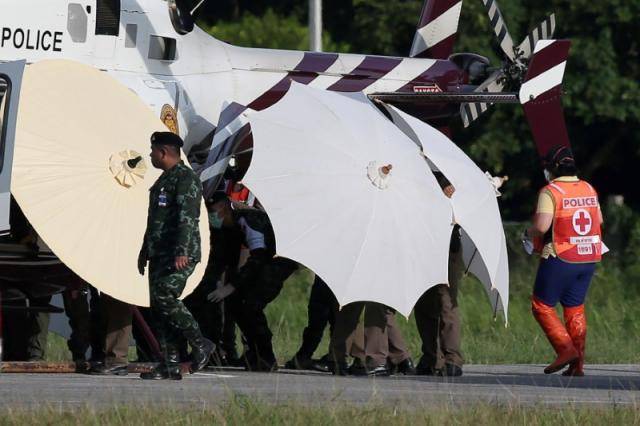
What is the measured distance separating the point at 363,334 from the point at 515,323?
7137mm

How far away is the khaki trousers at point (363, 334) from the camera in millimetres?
13711

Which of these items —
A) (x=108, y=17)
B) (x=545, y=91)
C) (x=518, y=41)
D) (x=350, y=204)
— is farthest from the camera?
(x=518, y=41)

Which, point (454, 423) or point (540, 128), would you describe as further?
point (540, 128)

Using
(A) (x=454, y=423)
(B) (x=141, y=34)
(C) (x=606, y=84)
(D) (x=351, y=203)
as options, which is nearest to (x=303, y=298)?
(C) (x=606, y=84)

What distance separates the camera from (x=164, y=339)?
12.3 meters

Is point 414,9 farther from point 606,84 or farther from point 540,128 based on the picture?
point 540,128

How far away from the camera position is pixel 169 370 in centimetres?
1234

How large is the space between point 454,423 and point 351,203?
353cm

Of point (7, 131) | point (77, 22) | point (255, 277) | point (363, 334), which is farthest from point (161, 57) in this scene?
point (363, 334)

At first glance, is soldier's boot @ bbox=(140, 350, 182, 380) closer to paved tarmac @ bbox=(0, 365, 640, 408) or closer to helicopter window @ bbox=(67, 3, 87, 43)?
paved tarmac @ bbox=(0, 365, 640, 408)

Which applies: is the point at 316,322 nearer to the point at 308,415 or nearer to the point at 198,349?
the point at 198,349

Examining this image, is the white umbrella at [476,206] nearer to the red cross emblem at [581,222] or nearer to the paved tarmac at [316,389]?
the red cross emblem at [581,222]

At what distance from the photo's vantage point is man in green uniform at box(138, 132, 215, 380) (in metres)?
12.1

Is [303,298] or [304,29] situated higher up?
[304,29]
